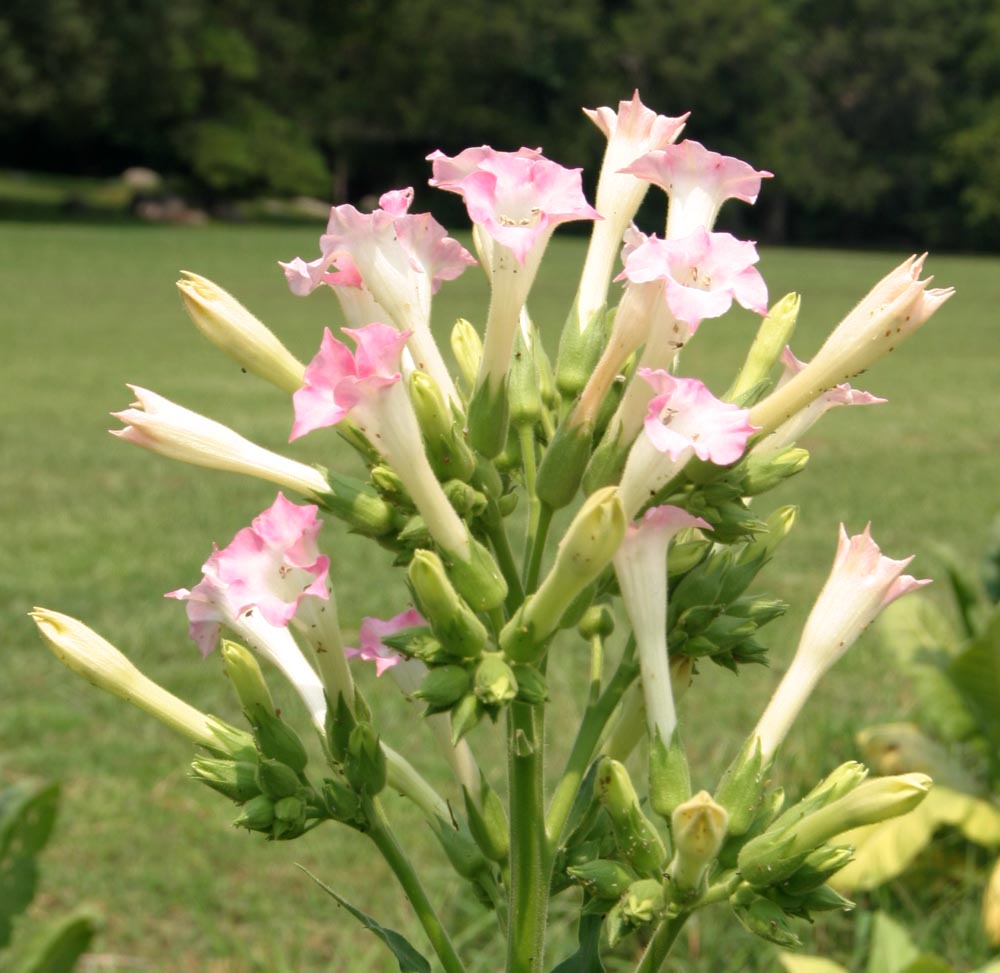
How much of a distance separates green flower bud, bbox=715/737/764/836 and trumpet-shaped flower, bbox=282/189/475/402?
1.36ft

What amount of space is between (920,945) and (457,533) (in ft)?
7.33

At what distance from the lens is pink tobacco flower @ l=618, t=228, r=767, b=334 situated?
103 cm

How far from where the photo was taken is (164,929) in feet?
10.5

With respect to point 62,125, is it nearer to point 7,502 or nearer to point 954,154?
point 954,154

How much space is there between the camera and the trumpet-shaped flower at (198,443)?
1136 millimetres

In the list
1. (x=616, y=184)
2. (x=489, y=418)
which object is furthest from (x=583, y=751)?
(x=616, y=184)

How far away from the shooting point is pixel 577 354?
1254mm

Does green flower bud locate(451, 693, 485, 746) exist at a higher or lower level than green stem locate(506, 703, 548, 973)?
higher

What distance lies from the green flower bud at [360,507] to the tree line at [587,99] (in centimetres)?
3798

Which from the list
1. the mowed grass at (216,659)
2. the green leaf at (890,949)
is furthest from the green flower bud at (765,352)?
the mowed grass at (216,659)

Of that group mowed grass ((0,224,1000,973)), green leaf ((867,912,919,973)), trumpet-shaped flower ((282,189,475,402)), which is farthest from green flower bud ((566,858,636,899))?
mowed grass ((0,224,1000,973))

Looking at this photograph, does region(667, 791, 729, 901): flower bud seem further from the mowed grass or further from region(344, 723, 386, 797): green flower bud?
the mowed grass

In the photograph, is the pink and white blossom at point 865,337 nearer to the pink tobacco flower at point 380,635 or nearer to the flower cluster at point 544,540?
the flower cluster at point 544,540

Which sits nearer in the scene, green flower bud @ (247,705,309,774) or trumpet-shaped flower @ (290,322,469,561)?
trumpet-shaped flower @ (290,322,469,561)
